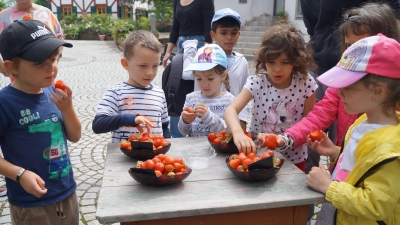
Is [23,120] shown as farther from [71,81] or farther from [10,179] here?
[71,81]

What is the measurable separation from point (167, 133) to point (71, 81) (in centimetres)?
810

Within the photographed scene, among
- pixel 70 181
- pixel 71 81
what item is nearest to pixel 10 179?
pixel 70 181

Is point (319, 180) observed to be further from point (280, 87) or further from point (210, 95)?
point (210, 95)

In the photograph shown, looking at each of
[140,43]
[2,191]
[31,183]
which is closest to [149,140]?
[31,183]

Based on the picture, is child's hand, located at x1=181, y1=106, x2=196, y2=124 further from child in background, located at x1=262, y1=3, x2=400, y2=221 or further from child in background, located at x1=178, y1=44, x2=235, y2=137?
child in background, located at x1=262, y1=3, x2=400, y2=221

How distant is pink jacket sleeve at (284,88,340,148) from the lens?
2.25 metres

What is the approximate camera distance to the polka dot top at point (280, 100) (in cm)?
245

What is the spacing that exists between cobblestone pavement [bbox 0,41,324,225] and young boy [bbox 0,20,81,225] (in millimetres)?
1226

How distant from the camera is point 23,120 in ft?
6.19

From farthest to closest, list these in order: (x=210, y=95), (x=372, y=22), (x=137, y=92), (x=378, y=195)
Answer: (x=210, y=95) → (x=137, y=92) → (x=372, y=22) → (x=378, y=195)

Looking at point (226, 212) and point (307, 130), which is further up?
point (307, 130)

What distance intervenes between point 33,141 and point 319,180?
151cm

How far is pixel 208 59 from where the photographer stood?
271 cm

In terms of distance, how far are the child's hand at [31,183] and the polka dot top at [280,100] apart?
146 cm
